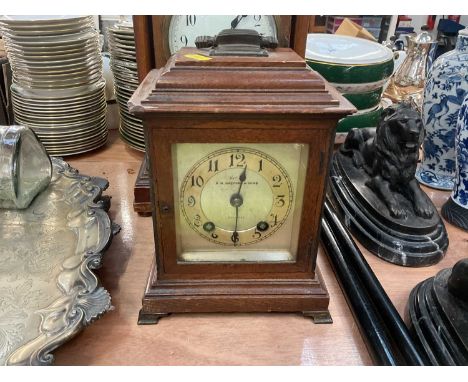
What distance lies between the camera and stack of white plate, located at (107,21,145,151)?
3.38ft

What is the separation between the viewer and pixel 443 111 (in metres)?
0.96

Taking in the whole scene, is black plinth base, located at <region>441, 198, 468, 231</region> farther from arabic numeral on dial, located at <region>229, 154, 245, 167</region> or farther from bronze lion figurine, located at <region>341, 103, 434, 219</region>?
arabic numeral on dial, located at <region>229, 154, 245, 167</region>

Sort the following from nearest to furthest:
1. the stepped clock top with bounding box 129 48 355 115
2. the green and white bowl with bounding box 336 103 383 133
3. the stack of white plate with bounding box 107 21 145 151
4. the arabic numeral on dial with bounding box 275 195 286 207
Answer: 1. the stepped clock top with bounding box 129 48 355 115
2. the arabic numeral on dial with bounding box 275 195 286 207
3. the stack of white plate with bounding box 107 21 145 151
4. the green and white bowl with bounding box 336 103 383 133

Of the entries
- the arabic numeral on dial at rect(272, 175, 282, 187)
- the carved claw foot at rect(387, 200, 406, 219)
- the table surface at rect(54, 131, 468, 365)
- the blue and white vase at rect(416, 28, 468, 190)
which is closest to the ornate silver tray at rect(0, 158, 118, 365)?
the table surface at rect(54, 131, 468, 365)

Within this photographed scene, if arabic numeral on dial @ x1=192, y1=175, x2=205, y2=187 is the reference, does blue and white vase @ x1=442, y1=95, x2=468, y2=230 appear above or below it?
below

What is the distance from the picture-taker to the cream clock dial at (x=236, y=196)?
59cm

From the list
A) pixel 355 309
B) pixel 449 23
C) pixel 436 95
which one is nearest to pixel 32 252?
pixel 355 309

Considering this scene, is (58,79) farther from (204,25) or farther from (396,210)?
(396,210)

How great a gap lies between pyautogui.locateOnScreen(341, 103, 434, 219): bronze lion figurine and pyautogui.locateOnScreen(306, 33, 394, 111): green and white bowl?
29cm

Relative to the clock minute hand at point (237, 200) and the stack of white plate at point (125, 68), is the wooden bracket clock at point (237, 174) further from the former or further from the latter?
the stack of white plate at point (125, 68)

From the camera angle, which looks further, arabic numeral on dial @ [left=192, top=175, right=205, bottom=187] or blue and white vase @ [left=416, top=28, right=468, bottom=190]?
blue and white vase @ [left=416, top=28, right=468, bottom=190]

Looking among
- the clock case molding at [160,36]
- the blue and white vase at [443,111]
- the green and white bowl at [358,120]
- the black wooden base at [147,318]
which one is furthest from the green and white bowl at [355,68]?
the black wooden base at [147,318]

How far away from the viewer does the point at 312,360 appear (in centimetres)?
60

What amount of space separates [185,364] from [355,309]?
0.27 metres
